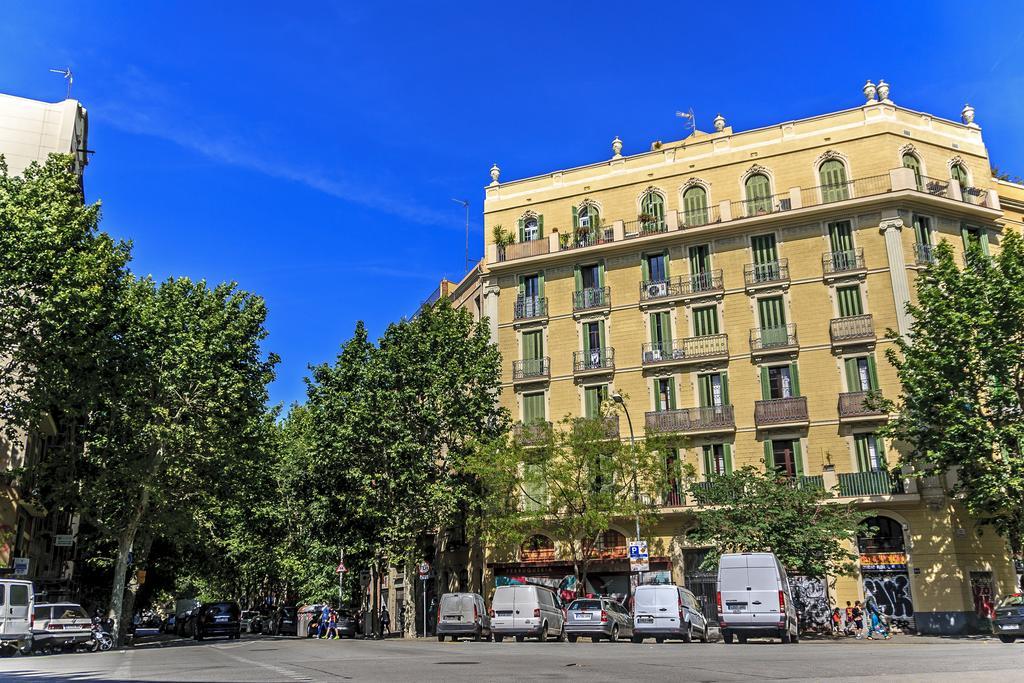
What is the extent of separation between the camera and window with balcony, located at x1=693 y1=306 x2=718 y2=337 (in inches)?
1550

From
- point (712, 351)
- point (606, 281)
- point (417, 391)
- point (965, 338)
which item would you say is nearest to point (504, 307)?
point (606, 281)

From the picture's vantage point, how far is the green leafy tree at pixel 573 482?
34656mm

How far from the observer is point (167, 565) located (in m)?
50.4

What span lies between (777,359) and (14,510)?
110 feet

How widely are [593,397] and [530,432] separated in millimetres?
3734

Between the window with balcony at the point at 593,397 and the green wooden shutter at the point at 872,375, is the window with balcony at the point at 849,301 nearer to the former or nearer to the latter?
the green wooden shutter at the point at 872,375

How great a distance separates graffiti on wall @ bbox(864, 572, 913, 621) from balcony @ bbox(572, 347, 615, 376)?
1433 centimetres

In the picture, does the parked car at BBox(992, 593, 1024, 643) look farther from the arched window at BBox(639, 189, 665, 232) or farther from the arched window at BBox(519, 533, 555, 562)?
the arched window at BBox(639, 189, 665, 232)

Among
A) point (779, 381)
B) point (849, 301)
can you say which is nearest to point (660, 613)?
point (779, 381)

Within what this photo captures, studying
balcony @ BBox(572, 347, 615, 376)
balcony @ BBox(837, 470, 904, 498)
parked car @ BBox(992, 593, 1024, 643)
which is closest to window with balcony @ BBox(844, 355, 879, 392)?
balcony @ BBox(837, 470, 904, 498)

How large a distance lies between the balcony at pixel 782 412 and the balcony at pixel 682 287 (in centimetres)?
590

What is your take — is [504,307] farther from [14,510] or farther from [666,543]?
[14,510]

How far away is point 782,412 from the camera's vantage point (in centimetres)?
3659

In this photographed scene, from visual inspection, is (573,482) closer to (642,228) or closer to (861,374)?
(861,374)
